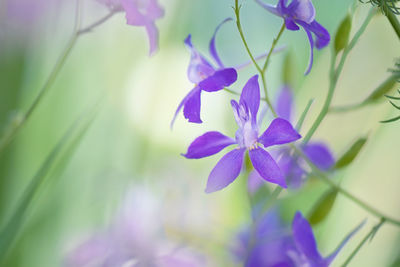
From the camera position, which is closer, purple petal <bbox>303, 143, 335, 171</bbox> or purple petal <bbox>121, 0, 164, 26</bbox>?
purple petal <bbox>121, 0, 164, 26</bbox>

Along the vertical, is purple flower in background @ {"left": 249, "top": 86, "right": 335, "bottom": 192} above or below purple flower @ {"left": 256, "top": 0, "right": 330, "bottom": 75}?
below

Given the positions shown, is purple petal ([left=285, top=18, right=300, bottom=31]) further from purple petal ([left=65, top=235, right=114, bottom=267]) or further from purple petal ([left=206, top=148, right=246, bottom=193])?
purple petal ([left=65, top=235, right=114, bottom=267])

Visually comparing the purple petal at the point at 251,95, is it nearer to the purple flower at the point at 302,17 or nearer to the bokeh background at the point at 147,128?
the purple flower at the point at 302,17

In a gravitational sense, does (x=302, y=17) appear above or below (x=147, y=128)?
above

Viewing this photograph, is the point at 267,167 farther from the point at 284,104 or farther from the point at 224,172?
the point at 284,104

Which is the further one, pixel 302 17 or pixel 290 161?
pixel 290 161

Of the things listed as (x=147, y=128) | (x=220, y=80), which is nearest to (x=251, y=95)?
(x=220, y=80)

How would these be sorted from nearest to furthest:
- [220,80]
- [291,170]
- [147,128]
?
[220,80]
[291,170]
[147,128]

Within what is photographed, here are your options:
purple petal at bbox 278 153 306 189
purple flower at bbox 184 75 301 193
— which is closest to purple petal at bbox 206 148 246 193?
purple flower at bbox 184 75 301 193
